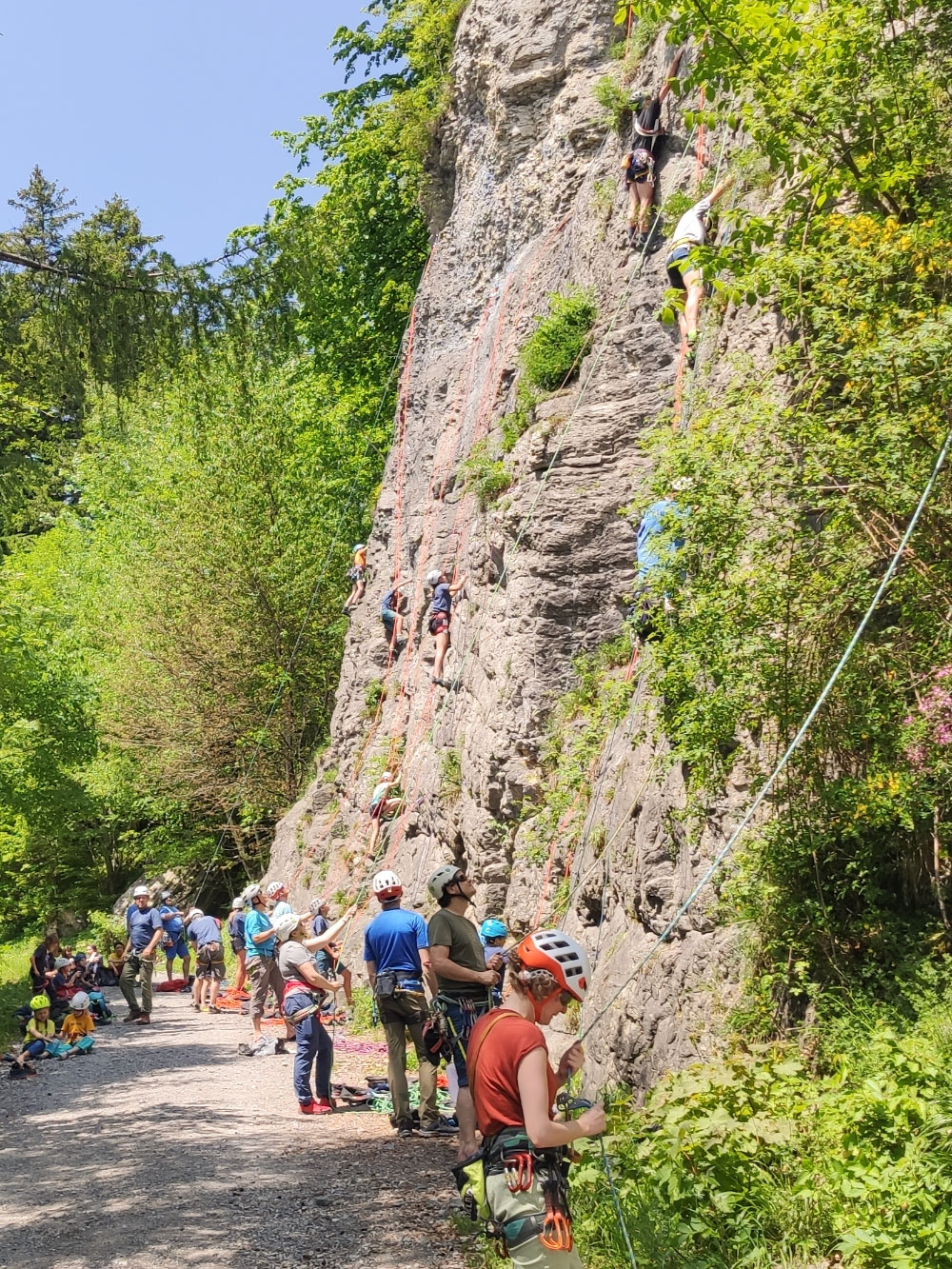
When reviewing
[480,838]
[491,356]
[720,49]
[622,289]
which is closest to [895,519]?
[720,49]

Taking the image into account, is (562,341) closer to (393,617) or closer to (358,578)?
(393,617)

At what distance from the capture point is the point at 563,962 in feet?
12.8

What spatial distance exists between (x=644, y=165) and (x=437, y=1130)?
10943 mm

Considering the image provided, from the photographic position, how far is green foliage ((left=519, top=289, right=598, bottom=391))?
49.5ft

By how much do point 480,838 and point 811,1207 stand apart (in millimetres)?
8883

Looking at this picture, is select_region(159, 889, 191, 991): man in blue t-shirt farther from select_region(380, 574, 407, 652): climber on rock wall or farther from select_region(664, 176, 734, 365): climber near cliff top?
select_region(664, 176, 734, 365): climber near cliff top

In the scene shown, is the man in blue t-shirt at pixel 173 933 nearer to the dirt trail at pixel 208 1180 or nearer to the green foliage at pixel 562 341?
the dirt trail at pixel 208 1180

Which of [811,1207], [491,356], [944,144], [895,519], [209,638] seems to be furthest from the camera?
[209,638]

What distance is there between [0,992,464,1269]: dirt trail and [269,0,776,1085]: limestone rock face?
5.24 feet

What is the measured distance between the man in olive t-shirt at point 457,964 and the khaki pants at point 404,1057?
3.07ft

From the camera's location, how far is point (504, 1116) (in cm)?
380

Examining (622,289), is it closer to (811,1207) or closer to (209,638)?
(811,1207)

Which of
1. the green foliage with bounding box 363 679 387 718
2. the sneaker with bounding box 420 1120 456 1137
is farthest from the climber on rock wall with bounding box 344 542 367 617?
the sneaker with bounding box 420 1120 456 1137

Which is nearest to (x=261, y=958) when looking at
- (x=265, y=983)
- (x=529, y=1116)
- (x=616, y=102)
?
(x=265, y=983)
